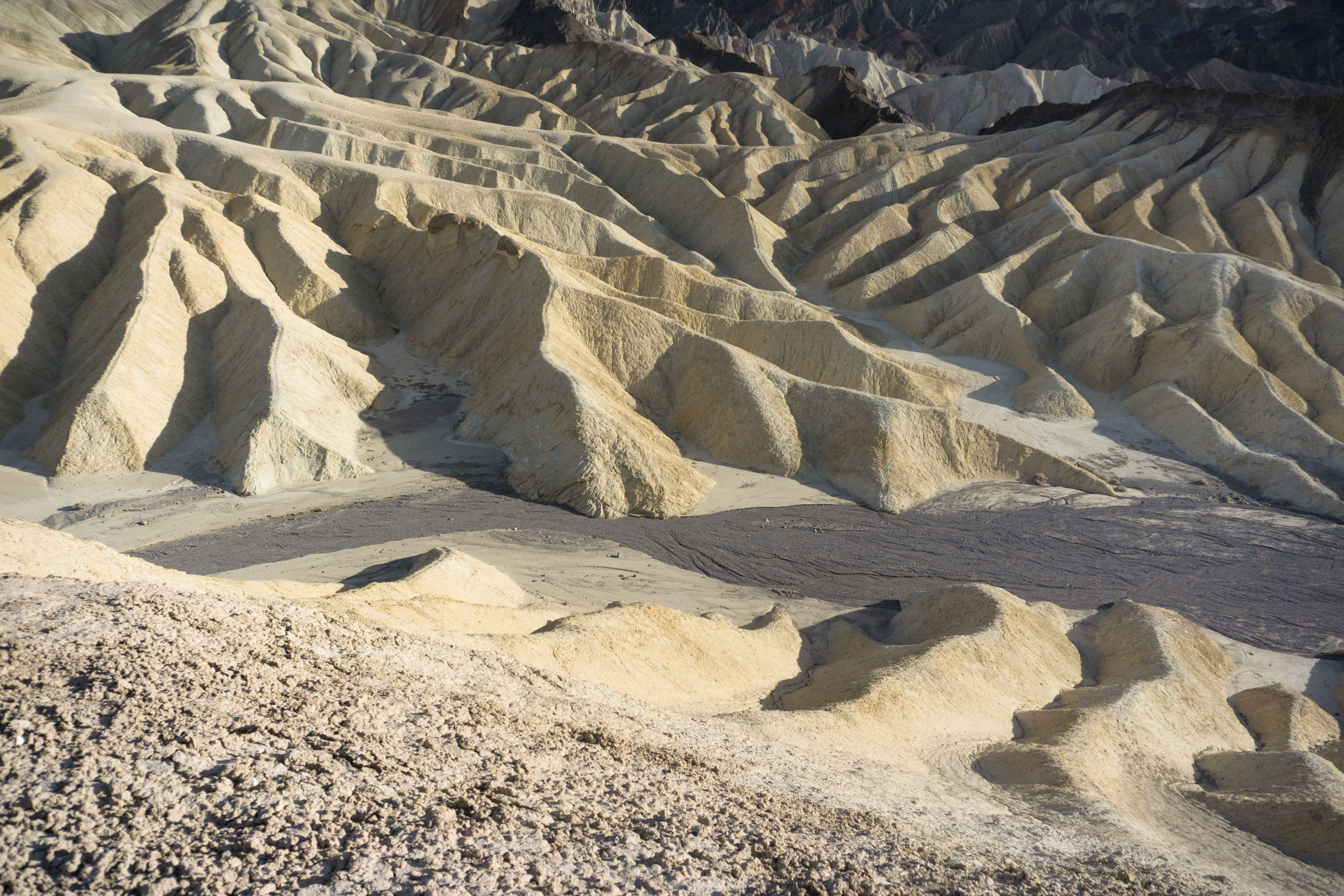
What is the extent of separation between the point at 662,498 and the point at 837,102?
66.3 meters

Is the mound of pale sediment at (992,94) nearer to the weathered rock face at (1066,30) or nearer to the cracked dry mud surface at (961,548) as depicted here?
the weathered rock face at (1066,30)

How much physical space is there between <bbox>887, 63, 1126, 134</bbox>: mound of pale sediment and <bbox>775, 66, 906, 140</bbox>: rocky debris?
23868 mm

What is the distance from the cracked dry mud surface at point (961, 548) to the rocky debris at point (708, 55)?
80244 millimetres

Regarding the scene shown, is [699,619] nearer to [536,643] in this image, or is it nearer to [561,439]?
[536,643]

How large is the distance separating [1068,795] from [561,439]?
62.0ft

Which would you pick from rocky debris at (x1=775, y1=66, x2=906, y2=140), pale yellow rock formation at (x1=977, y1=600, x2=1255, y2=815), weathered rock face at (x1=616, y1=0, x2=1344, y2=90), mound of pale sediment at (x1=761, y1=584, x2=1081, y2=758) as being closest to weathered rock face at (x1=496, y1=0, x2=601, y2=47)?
weathered rock face at (x1=616, y1=0, x2=1344, y2=90)

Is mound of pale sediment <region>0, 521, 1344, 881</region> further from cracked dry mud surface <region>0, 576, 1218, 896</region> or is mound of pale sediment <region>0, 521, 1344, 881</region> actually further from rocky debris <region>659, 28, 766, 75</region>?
rocky debris <region>659, 28, 766, 75</region>

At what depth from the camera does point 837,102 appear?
7762 cm

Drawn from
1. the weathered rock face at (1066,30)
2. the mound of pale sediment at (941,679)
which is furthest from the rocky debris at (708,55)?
the mound of pale sediment at (941,679)

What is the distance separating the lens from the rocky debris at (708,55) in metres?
94.6

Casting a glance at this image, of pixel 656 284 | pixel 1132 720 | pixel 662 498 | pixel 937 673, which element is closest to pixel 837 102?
pixel 656 284

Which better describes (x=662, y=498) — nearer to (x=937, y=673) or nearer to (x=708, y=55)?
(x=937, y=673)

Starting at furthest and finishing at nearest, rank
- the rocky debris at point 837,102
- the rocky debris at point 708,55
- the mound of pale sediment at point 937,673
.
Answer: the rocky debris at point 708,55 → the rocky debris at point 837,102 → the mound of pale sediment at point 937,673

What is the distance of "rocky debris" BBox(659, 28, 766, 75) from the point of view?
94562 mm
